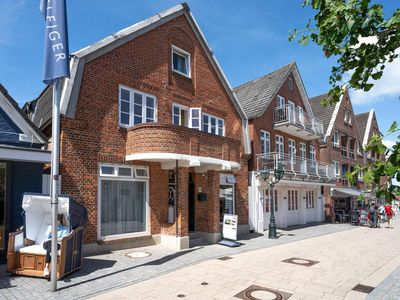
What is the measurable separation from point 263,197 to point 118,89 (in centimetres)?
1055

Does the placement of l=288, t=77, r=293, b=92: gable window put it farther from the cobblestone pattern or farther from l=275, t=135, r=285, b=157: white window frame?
the cobblestone pattern

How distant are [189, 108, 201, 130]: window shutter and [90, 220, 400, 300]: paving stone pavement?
224 inches

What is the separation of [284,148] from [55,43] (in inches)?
653

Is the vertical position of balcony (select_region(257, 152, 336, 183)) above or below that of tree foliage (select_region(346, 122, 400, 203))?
above

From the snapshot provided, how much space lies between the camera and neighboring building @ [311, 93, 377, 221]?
26.5 m

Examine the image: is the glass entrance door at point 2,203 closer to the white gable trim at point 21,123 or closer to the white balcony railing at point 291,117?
the white gable trim at point 21,123

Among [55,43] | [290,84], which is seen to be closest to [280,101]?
[290,84]

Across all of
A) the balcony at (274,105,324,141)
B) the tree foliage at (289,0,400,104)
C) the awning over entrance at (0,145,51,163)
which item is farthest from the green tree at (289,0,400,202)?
the balcony at (274,105,324,141)

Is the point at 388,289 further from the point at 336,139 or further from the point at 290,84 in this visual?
the point at 336,139

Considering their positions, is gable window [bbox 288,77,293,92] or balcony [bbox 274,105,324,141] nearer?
balcony [bbox 274,105,324,141]

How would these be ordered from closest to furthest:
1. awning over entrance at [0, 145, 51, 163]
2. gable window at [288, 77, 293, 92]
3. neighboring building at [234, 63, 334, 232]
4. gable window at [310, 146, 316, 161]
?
awning over entrance at [0, 145, 51, 163], neighboring building at [234, 63, 334, 232], gable window at [288, 77, 293, 92], gable window at [310, 146, 316, 161]

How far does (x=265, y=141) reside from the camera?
19.6m

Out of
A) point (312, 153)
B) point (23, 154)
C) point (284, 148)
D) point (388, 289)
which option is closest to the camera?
point (388, 289)

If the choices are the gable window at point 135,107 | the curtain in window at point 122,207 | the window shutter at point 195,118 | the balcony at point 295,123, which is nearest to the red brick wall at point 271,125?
the balcony at point 295,123
